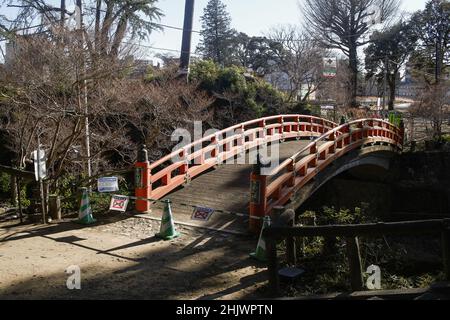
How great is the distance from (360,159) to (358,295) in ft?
38.3

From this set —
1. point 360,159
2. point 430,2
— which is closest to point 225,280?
point 360,159

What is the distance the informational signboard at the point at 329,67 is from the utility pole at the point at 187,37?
11553 millimetres

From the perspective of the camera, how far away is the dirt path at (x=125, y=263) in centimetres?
577

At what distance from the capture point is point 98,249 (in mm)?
7504

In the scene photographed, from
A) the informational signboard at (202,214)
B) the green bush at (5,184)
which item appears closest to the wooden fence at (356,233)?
the informational signboard at (202,214)

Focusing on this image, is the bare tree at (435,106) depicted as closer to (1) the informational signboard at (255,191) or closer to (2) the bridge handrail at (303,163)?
(2) the bridge handrail at (303,163)

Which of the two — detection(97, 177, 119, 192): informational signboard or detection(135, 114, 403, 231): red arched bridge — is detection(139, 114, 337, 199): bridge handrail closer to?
detection(135, 114, 403, 231): red arched bridge

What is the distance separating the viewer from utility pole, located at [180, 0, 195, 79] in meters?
22.1

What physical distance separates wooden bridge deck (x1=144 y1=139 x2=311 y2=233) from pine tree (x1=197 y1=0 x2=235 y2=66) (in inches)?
1540

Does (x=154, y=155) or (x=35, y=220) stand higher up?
(x=154, y=155)

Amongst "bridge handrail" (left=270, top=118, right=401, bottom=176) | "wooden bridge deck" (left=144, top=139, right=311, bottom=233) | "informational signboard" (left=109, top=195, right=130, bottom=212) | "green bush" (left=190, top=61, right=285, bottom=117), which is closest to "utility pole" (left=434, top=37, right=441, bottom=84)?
"bridge handrail" (left=270, top=118, right=401, bottom=176)

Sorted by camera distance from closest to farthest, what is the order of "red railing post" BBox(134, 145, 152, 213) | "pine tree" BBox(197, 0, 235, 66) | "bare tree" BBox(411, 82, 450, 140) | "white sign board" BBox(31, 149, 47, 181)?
1. "white sign board" BBox(31, 149, 47, 181)
2. "red railing post" BBox(134, 145, 152, 213)
3. "bare tree" BBox(411, 82, 450, 140)
4. "pine tree" BBox(197, 0, 235, 66)

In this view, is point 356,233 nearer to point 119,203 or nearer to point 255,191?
point 255,191
